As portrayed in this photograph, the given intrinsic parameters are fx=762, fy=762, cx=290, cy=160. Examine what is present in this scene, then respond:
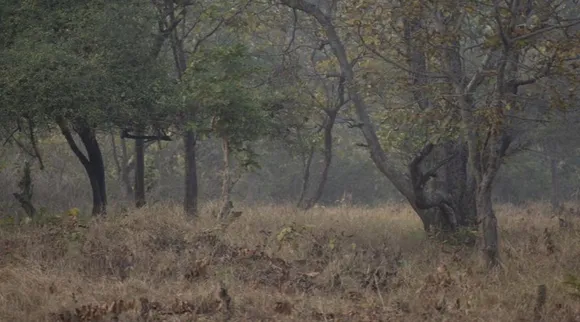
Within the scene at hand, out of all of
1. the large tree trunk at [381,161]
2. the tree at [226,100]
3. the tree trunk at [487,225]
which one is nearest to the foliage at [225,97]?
the tree at [226,100]

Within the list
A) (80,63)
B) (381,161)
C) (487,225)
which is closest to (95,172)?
(80,63)

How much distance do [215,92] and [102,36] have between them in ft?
7.14

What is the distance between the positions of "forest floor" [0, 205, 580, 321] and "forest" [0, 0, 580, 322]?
0.03m

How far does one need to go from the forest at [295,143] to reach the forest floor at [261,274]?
0.03 m

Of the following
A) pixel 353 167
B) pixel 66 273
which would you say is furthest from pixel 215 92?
pixel 353 167

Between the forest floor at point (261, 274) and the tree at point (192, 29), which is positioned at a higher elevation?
the tree at point (192, 29)

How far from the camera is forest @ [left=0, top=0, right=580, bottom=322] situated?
793 centimetres

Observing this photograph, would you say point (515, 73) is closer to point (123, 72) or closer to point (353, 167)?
point (123, 72)

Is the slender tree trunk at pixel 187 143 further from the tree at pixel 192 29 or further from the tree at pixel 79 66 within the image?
the tree at pixel 79 66

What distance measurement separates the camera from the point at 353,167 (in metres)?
35.6

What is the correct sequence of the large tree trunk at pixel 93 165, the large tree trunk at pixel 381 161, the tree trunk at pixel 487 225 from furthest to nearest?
the large tree trunk at pixel 93 165 → the large tree trunk at pixel 381 161 → the tree trunk at pixel 487 225

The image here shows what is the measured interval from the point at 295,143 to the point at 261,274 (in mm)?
9778

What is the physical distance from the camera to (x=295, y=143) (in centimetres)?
1872

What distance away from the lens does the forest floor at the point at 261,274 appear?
742 cm
